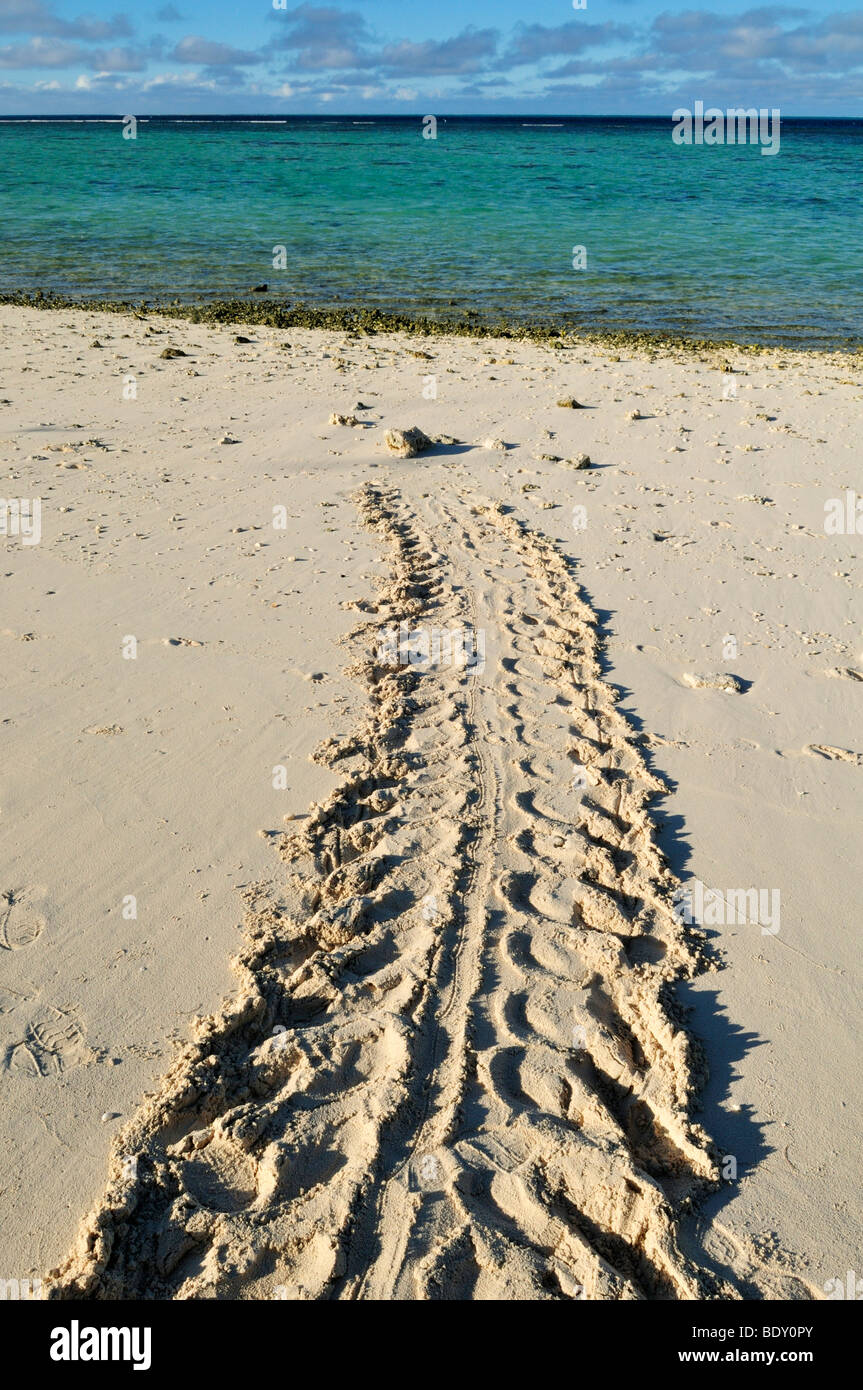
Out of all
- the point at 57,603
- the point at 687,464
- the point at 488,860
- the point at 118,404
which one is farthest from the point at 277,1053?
the point at 118,404

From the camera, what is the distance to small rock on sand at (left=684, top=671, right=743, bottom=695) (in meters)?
5.49

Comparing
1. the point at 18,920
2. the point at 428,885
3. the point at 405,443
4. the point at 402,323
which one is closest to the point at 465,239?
the point at 402,323

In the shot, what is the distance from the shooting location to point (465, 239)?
23641 millimetres

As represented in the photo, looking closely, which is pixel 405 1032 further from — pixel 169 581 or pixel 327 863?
pixel 169 581

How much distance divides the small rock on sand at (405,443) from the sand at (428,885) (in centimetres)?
65

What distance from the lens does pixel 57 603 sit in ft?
20.5

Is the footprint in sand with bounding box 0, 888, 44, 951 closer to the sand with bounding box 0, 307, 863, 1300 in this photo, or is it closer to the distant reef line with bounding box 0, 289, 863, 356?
the sand with bounding box 0, 307, 863, 1300

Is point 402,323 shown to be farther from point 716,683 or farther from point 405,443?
point 716,683

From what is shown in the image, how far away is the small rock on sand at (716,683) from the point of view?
549cm

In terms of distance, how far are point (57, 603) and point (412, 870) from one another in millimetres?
3604

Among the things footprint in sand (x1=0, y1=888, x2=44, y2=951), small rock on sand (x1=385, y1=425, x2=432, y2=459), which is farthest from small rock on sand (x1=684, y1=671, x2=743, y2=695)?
small rock on sand (x1=385, y1=425, x2=432, y2=459)
